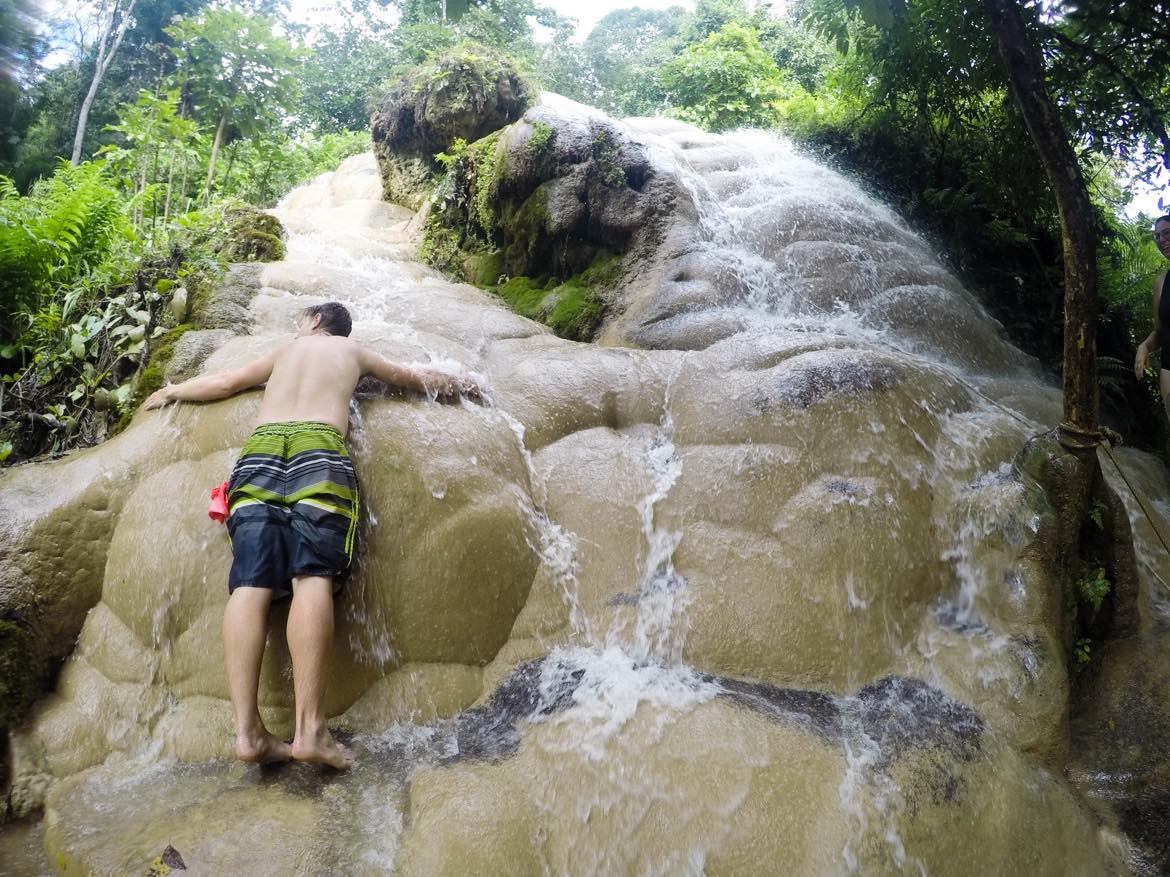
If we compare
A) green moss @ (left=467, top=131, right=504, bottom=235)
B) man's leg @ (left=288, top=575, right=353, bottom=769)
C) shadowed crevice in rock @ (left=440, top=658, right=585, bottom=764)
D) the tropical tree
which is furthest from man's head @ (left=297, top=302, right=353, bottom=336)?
the tropical tree

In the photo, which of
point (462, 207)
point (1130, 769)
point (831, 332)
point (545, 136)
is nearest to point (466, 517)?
point (1130, 769)

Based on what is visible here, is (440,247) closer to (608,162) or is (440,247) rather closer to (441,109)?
(608,162)

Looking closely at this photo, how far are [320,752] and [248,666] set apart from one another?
438mm

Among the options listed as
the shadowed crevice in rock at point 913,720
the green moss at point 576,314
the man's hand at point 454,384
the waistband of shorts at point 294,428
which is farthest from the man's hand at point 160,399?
the shadowed crevice in rock at point 913,720

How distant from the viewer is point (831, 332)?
5.51 meters

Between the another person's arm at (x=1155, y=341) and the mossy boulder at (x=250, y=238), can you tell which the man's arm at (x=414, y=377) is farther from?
the another person's arm at (x=1155, y=341)

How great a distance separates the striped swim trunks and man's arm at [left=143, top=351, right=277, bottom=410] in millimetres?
608

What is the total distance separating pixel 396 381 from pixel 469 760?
2.00 m

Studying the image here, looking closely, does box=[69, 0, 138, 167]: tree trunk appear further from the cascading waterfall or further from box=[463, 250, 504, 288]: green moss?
the cascading waterfall

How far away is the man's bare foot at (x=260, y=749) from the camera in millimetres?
2521

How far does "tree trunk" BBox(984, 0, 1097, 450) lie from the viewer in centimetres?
297

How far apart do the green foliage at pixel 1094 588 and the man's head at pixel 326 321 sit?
4172mm

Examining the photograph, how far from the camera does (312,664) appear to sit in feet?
8.69

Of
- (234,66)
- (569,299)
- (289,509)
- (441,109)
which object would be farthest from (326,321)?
(441,109)
